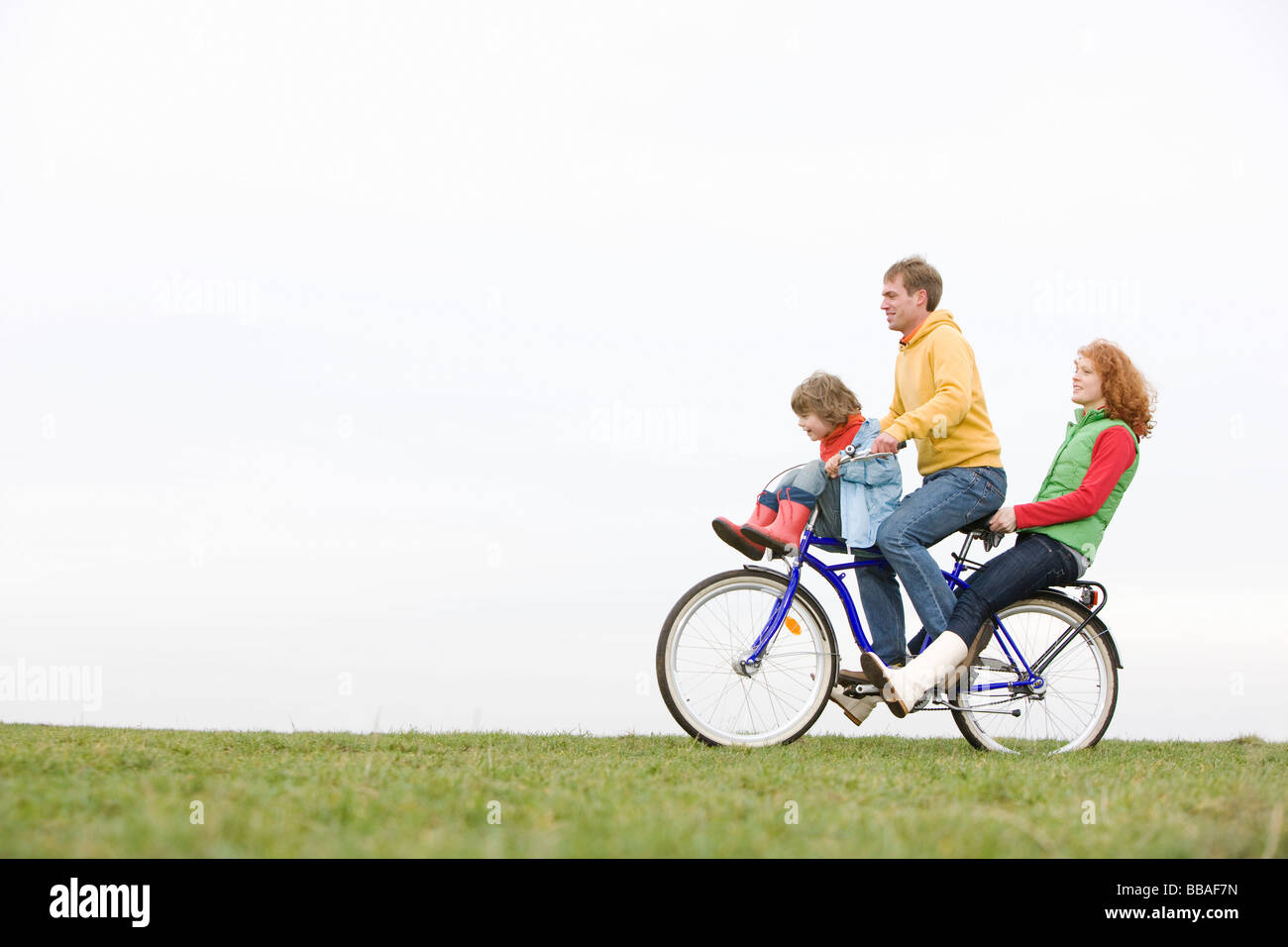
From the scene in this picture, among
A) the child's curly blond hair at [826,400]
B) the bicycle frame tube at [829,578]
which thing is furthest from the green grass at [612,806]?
the child's curly blond hair at [826,400]

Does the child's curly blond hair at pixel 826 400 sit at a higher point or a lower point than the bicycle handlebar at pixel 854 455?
higher

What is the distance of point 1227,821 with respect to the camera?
3.65 meters

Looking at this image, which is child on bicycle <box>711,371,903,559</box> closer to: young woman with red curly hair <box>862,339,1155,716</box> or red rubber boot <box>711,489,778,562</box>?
red rubber boot <box>711,489,778,562</box>

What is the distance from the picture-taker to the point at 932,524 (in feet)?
20.8

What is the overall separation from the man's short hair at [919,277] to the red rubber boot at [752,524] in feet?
5.11

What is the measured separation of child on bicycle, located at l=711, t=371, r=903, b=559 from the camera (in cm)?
646

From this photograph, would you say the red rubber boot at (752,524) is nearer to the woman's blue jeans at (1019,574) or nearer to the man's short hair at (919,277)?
the woman's blue jeans at (1019,574)

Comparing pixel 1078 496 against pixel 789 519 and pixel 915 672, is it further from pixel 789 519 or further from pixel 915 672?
pixel 789 519

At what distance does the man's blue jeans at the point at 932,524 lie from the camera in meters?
6.32

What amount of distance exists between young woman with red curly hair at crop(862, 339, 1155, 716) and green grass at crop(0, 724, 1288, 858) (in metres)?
1.15

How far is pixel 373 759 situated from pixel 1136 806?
3.58 m

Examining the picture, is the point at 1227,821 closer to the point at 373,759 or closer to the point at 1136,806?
the point at 1136,806

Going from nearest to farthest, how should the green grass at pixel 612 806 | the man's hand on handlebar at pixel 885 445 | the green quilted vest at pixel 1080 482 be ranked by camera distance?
the green grass at pixel 612 806, the man's hand on handlebar at pixel 885 445, the green quilted vest at pixel 1080 482
